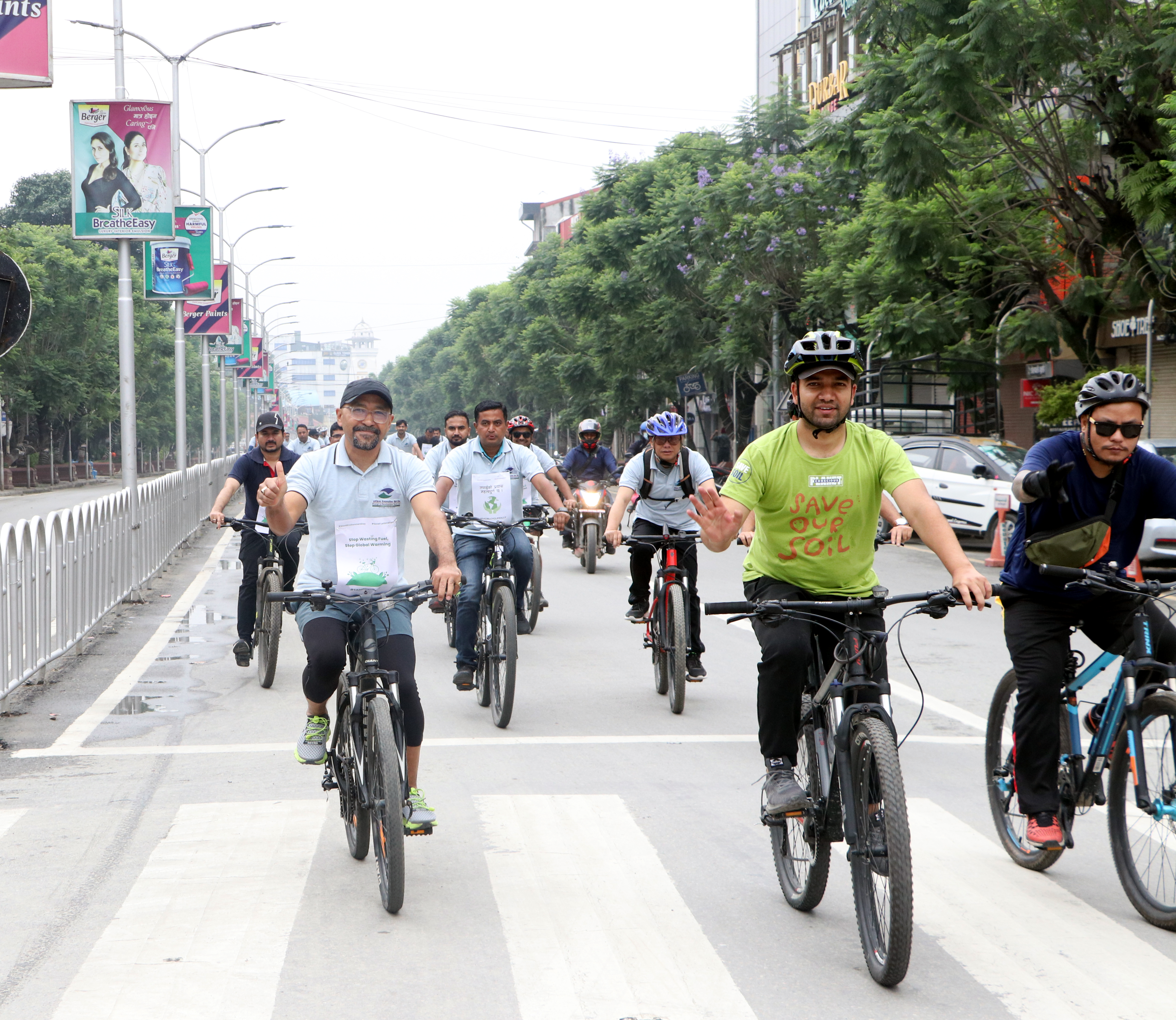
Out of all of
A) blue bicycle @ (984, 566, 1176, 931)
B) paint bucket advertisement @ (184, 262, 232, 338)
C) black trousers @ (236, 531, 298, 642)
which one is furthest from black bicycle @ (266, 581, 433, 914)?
paint bucket advertisement @ (184, 262, 232, 338)

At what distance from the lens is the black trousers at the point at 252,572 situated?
1034 centimetres

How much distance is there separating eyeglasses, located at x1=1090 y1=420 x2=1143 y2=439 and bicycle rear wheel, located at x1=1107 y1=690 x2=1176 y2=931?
0.82 metres

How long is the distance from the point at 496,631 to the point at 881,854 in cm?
468

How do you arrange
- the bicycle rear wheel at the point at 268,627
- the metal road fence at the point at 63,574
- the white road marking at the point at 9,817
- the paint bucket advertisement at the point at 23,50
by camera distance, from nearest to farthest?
the white road marking at the point at 9,817 < the metal road fence at the point at 63,574 < the bicycle rear wheel at the point at 268,627 < the paint bucket advertisement at the point at 23,50

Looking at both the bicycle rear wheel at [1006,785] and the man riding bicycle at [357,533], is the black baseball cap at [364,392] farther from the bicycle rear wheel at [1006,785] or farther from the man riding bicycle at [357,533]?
the bicycle rear wheel at [1006,785]

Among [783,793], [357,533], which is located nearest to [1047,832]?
[783,793]

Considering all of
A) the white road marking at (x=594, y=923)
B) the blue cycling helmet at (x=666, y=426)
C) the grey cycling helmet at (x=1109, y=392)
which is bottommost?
the white road marking at (x=594, y=923)

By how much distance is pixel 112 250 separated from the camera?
70.4 m

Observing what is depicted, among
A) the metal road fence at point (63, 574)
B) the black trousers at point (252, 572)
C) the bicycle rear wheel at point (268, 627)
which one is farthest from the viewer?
the black trousers at point (252, 572)

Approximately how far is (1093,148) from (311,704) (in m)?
17.7

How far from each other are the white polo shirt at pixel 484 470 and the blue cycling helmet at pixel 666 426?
0.79 meters

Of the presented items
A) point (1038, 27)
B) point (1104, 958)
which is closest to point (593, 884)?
point (1104, 958)

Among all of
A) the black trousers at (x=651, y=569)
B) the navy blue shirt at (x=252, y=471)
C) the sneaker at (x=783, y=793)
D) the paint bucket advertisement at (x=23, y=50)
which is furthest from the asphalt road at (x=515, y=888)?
the paint bucket advertisement at (x=23, y=50)

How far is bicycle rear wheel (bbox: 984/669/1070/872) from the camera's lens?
5.34 meters
